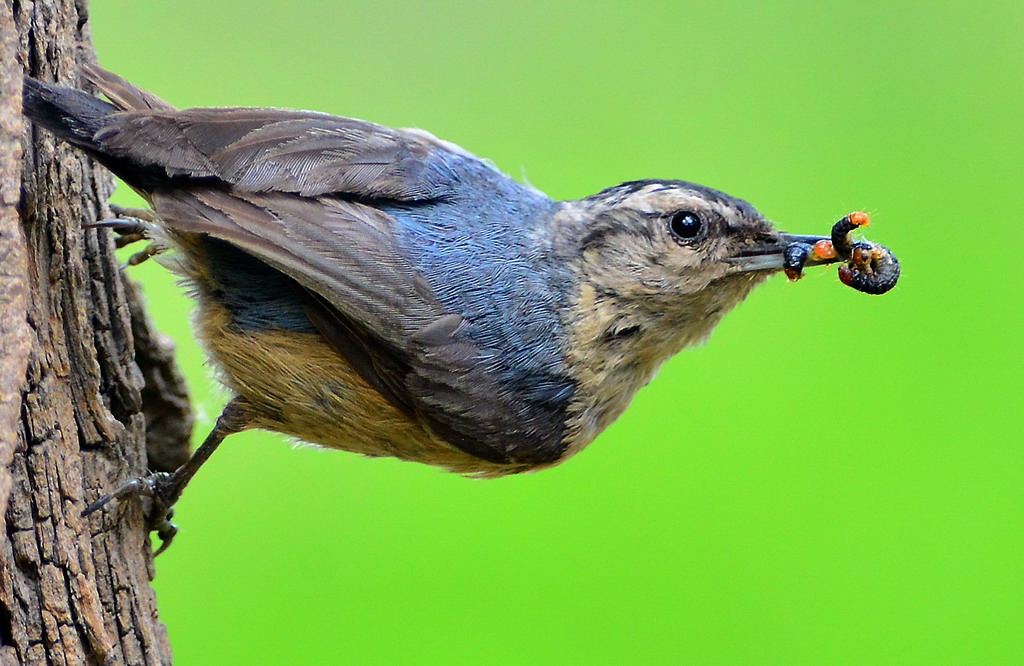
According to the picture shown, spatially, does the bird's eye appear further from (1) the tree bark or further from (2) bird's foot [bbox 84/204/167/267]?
(1) the tree bark

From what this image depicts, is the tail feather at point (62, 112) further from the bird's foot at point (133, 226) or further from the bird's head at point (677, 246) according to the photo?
the bird's head at point (677, 246)

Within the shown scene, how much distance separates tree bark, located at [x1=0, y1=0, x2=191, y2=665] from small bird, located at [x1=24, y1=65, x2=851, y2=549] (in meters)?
0.16

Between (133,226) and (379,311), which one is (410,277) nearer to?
(379,311)

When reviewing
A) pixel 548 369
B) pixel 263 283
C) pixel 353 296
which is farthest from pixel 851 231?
pixel 263 283

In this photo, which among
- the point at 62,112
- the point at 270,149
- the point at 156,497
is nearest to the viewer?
the point at 62,112

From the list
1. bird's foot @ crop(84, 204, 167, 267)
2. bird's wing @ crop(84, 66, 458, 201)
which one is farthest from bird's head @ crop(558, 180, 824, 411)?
bird's foot @ crop(84, 204, 167, 267)

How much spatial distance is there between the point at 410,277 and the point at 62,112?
102cm

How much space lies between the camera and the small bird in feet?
10.5

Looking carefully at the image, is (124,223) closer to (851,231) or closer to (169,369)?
(169,369)

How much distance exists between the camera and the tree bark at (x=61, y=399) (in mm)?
2754

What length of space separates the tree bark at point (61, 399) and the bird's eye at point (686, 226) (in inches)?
66.9

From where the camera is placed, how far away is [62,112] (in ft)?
9.86

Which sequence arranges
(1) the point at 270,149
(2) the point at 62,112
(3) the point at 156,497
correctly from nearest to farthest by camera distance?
(2) the point at 62,112 < (1) the point at 270,149 < (3) the point at 156,497

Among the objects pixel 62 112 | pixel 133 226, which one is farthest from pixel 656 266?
pixel 62 112
